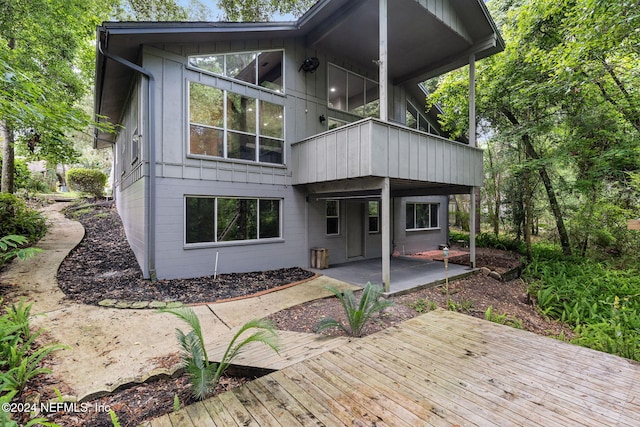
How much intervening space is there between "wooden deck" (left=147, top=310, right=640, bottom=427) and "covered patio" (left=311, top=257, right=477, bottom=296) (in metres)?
2.66

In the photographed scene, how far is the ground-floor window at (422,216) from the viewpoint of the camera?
11.8m

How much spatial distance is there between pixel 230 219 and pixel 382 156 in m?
4.04

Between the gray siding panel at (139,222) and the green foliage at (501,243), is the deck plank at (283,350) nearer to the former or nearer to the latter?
the gray siding panel at (139,222)

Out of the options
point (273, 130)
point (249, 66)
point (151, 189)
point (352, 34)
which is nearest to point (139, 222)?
point (151, 189)

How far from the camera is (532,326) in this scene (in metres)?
5.43

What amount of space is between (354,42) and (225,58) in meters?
3.89

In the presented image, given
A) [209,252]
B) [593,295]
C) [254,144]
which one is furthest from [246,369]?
[593,295]

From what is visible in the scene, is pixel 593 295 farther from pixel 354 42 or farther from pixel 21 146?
pixel 21 146

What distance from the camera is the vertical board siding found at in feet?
18.4

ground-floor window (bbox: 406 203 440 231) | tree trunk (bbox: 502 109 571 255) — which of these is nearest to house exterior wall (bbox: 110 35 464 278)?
ground-floor window (bbox: 406 203 440 231)

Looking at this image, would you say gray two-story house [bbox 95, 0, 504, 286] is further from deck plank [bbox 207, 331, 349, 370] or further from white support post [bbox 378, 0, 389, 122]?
deck plank [bbox 207, 331, 349, 370]

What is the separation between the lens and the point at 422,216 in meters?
12.4

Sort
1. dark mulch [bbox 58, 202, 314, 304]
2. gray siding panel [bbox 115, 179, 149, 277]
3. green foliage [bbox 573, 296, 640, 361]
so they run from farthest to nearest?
gray siding panel [bbox 115, 179, 149, 277], dark mulch [bbox 58, 202, 314, 304], green foliage [bbox 573, 296, 640, 361]

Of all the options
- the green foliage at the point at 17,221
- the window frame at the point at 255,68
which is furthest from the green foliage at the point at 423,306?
the green foliage at the point at 17,221
